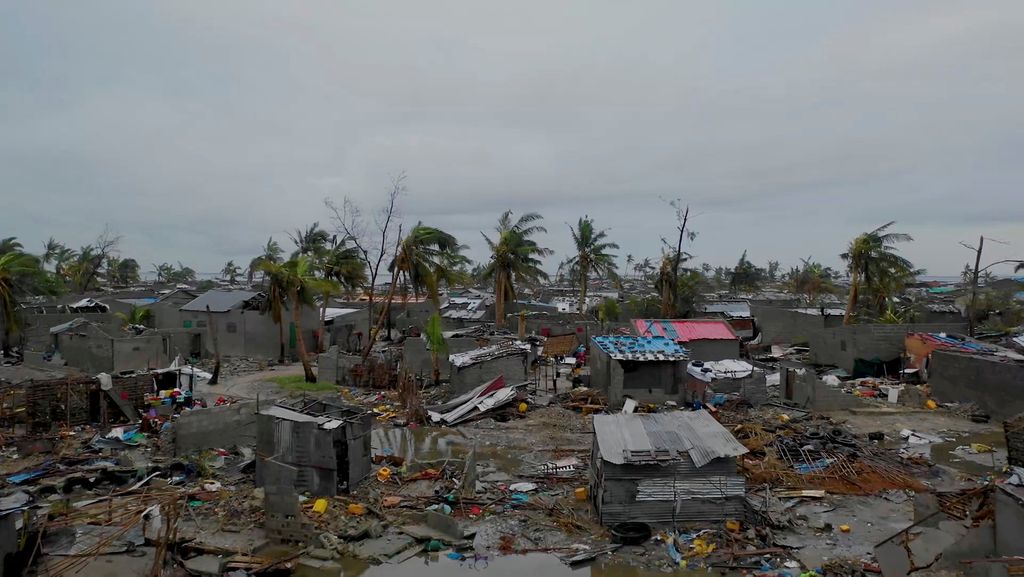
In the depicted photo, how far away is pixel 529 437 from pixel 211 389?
12.8 m

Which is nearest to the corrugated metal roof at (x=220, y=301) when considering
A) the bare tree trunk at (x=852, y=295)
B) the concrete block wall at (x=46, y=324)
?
the concrete block wall at (x=46, y=324)

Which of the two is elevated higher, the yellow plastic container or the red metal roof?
the red metal roof

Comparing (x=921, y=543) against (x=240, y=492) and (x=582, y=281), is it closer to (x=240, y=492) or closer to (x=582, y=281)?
(x=240, y=492)

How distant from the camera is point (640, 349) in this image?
20078 millimetres

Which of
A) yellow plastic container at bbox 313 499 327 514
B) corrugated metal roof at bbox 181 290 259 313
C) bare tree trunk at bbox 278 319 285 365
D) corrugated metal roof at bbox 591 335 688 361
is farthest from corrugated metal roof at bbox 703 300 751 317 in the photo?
yellow plastic container at bbox 313 499 327 514

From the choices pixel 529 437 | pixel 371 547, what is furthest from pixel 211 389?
pixel 371 547

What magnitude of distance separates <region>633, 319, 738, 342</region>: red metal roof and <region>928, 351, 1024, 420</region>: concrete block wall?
6.66 metres

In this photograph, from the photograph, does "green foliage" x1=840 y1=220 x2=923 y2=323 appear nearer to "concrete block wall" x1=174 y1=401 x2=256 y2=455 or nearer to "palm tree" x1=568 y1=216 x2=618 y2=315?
"palm tree" x1=568 y1=216 x2=618 y2=315

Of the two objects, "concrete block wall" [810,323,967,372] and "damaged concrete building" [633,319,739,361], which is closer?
"damaged concrete building" [633,319,739,361]

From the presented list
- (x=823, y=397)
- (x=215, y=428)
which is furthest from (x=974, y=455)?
(x=215, y=428)

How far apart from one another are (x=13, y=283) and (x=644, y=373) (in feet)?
79.7

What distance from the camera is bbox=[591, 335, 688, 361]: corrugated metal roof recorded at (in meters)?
19.4

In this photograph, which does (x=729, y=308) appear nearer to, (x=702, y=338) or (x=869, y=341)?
(x=869, y=341)

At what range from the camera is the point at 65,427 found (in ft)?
49.7
